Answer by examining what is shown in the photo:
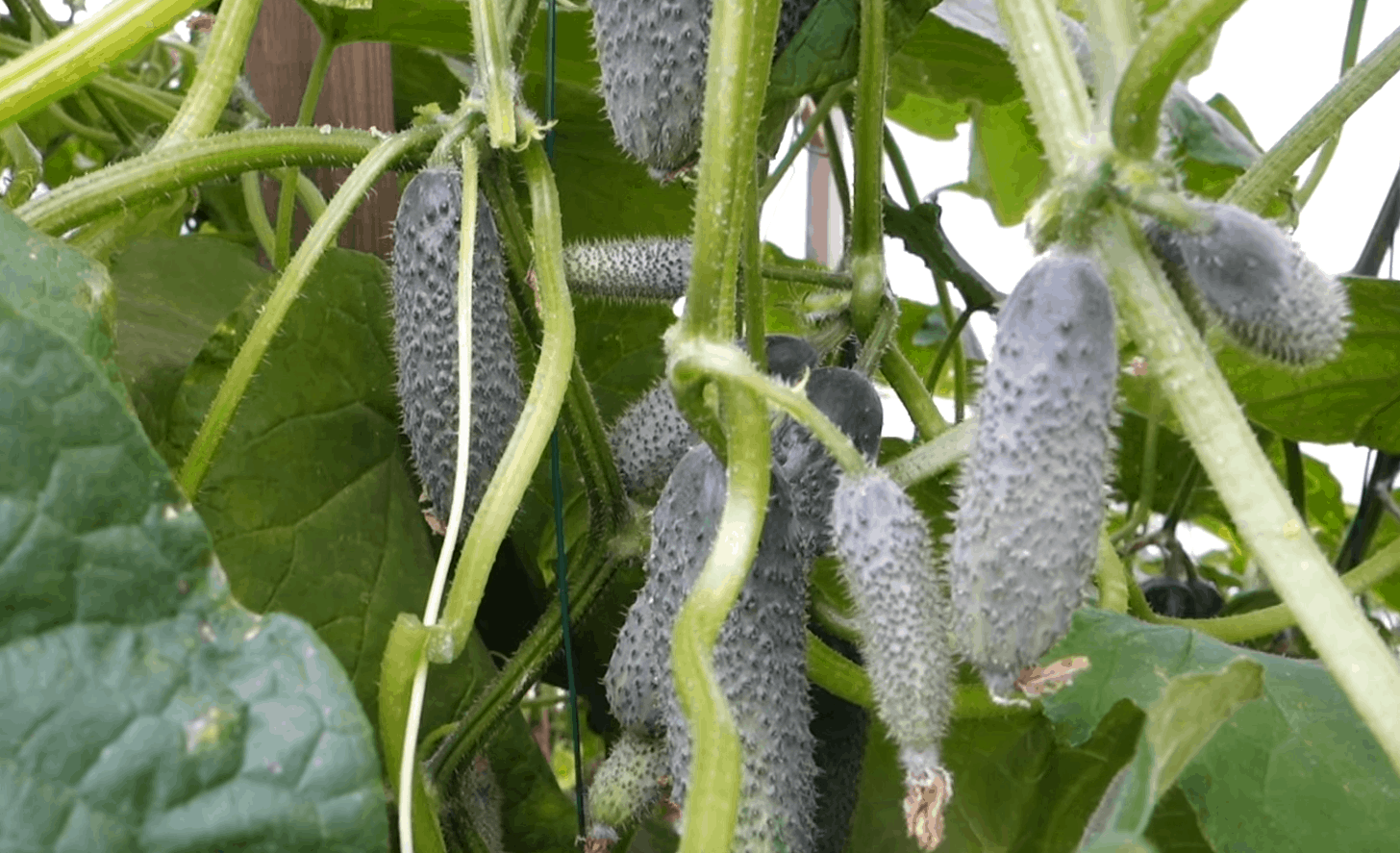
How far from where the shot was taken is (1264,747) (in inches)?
30.5

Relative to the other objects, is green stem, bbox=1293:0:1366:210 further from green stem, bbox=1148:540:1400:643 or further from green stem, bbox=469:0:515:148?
green stem, bbox=469:0:515:148

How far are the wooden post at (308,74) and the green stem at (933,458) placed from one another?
558 millimetres

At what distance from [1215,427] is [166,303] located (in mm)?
970

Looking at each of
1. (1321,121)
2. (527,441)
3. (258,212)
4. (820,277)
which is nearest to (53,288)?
(527,441)

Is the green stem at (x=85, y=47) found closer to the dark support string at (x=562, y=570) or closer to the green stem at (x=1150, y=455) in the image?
the dark support string at (x=562, y=570)

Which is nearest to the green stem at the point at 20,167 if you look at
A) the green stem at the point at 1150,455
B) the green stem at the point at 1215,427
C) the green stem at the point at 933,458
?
the green stem at the point at 933,458

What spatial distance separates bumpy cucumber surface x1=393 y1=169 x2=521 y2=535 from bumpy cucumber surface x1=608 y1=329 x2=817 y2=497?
0.37 ft

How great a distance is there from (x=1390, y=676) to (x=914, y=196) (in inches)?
39.7

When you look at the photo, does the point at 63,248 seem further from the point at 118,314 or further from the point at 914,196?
the point at 914,196

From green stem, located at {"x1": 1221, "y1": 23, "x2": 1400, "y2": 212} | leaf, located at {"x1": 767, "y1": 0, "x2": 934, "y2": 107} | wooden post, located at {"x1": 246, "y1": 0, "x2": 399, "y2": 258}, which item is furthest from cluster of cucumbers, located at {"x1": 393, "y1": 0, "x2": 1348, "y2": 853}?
wooden post, located at {"x1": 246, "y1": 0, "x2": 399, "y2": 258}

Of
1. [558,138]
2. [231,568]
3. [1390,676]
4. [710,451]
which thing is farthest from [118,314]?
[1390,676]

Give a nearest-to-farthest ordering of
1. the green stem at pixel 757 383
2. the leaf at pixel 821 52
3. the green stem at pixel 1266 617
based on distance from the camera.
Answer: the green stem at pixel 757 383 → the leaf at pixel 821 52 → the green stem at pixel 1266 617

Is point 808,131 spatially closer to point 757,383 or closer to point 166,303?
point 166,303

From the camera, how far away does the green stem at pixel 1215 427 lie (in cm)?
51
